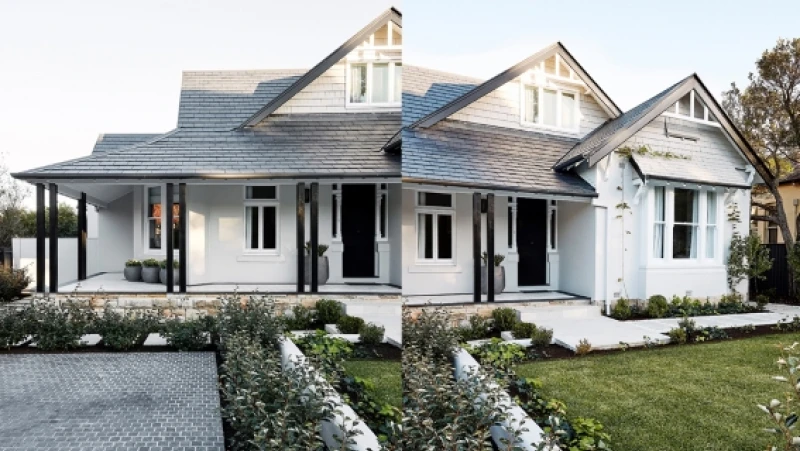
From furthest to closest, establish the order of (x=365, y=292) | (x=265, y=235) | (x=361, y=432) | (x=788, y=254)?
(x=265, y=235) → (x=365, y=292) → (x=788, y=254) → (x=361, y=432)

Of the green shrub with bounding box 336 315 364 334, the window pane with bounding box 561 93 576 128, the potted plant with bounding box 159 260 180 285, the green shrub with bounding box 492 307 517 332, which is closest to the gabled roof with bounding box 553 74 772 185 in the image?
the window pane with bounding box 561 93 576 128

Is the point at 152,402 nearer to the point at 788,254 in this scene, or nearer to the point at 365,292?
the point at 365,292

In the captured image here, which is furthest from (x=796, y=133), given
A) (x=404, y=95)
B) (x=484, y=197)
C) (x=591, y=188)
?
(x=404, y=95)

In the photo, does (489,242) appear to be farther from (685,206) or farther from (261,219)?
(261,219)

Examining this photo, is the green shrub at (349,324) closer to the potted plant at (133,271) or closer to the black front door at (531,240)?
the black front door at (531,240)

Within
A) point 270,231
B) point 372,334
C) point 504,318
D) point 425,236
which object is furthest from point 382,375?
point 270,231

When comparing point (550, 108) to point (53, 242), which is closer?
point (550, 108)

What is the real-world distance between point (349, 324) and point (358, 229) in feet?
1.90

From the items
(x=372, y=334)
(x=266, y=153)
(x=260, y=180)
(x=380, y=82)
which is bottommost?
(x=372, y=334)

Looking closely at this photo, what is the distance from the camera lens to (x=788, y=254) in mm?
2297

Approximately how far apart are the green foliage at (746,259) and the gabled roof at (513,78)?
0.88m

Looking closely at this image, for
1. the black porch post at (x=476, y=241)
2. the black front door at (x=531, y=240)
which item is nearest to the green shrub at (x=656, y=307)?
the black front door at (x=531, y=240)

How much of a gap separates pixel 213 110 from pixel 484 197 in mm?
3364

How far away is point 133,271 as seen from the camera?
4312mm
